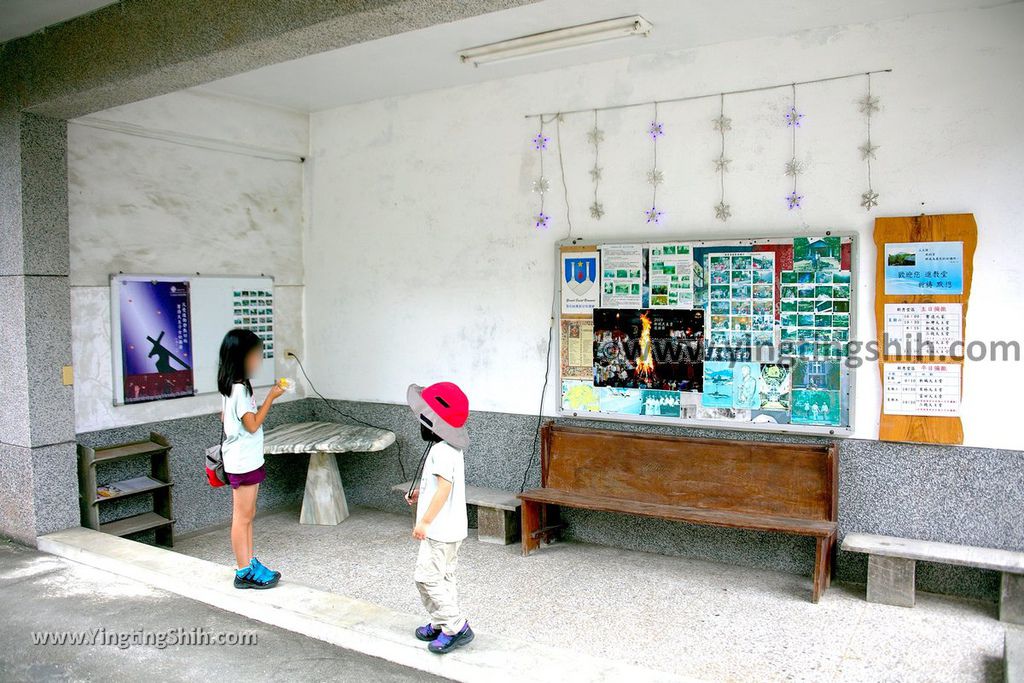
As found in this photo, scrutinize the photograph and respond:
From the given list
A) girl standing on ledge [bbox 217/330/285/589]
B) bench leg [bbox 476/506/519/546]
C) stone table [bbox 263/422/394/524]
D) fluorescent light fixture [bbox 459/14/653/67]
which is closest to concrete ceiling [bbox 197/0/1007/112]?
fluorescent light fixture [bbox 459/14/653/67]

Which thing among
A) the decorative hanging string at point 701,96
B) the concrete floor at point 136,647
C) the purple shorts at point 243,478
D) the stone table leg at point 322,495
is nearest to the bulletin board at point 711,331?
the decorative hanging string at point 701,96

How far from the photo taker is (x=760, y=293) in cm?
472

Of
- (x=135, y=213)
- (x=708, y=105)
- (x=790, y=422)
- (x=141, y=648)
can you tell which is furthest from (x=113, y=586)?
(x=708, y=105)

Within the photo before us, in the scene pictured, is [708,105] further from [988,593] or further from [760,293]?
[988,593]

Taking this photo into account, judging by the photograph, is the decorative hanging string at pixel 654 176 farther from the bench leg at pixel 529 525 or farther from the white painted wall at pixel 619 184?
the bench leg at pixel 529 525

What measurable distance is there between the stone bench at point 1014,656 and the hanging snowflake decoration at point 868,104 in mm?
2703

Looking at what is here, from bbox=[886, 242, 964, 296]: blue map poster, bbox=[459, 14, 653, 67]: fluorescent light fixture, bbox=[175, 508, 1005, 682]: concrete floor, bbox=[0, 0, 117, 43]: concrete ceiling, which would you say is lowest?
bbox=[175, 508, 1005, 682]: concrete floor

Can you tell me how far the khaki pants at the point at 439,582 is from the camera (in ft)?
10.8

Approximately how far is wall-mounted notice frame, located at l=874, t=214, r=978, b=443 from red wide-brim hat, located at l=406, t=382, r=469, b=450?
8.15 feet

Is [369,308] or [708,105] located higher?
[708,105]

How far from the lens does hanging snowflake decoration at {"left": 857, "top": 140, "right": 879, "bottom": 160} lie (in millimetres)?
4406

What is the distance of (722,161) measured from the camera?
481 centimetres

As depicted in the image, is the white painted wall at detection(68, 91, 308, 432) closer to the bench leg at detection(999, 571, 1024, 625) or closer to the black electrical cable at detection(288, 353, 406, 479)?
the black electrical cable at detection(288, 353, 406, 479)

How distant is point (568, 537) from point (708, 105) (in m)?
2.91
